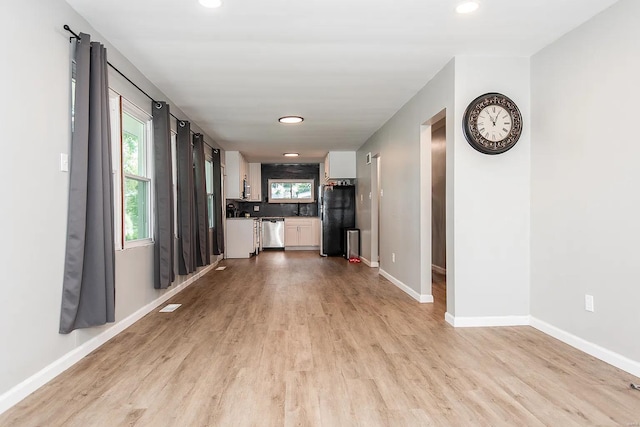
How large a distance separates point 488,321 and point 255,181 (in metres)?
7.94

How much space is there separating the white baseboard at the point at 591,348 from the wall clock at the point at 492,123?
1467 mm

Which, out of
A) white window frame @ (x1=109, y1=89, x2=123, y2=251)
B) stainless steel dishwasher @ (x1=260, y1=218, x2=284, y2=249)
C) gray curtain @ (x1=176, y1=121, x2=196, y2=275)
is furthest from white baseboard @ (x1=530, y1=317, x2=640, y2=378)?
stainless steel dishwasher @ (x1=260, y1=218, x2=284, y2=249)

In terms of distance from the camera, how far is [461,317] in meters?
3.47

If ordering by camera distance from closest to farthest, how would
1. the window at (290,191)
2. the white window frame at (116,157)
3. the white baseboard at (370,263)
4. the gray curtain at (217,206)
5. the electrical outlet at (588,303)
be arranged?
the electrical outlet at (588,303) < the white window frame at (116,157) < the gray curtain at (217,206) < the white baseboard at (370,263) < the window at (290,191)

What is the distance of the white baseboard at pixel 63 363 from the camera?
2.04 metres

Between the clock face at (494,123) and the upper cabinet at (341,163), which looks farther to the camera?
the upper cabinet at (341,163)

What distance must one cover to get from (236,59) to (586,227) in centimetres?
300

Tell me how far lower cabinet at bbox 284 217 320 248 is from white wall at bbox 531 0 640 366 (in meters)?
7.42

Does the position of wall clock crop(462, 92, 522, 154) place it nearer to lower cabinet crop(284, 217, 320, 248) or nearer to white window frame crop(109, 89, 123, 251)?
white window frame crop(109, 89, 123, 251)

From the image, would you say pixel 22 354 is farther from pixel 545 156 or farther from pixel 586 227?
pixel 545 156

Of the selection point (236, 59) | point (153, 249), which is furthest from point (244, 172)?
point (236, 59)

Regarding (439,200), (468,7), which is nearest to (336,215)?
(439,200)

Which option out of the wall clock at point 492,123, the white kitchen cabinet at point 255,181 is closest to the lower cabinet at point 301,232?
the white kitchen cabinet at point 255,181

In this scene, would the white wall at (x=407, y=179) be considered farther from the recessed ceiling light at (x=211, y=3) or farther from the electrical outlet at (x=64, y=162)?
the electrical outlet at (x=64, y=162)
